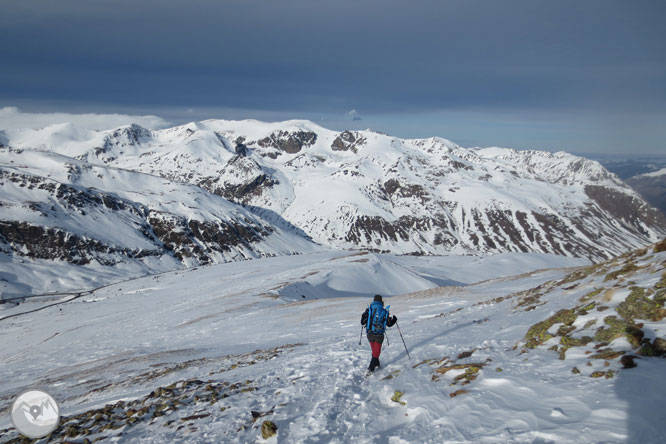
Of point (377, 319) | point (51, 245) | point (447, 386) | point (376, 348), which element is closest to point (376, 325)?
point (377, 319)

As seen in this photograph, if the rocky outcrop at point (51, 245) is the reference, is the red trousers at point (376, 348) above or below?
below

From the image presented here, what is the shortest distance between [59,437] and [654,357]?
15429mm

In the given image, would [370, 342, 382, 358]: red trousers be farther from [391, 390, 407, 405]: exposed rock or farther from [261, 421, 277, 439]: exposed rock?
[261, 421, 277, 439]: exposed rock

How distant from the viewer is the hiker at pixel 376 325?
490 inches

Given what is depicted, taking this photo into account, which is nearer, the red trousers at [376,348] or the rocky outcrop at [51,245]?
the red trousers at [376,348]

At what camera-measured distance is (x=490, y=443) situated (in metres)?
6.55

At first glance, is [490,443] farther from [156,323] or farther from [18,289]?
[18,289]

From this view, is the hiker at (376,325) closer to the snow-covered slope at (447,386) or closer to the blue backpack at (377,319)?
the blue backpack at (377,319)

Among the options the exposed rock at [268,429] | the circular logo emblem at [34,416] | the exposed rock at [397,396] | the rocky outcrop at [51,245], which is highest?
the rocky outcrop at [51,245]

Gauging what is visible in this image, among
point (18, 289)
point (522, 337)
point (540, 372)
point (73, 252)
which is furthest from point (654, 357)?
point (73, 252)

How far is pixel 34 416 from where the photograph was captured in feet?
34.4

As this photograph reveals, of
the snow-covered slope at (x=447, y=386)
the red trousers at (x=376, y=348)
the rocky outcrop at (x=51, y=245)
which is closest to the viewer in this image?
the snow-covered slope at (x=447, y=386)

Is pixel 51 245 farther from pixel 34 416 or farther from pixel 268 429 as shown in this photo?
pixel 268 429

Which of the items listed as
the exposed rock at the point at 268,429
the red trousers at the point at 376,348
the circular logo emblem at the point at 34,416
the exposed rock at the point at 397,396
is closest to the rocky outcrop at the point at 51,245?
the circular logo emblem at the point at 34,416
